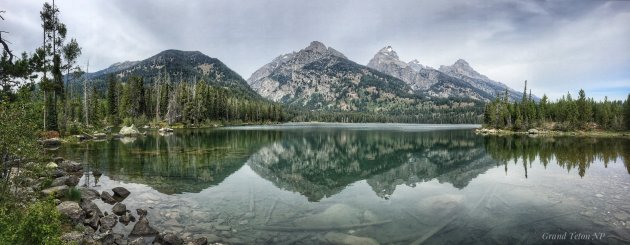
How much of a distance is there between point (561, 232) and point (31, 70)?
3691 cm

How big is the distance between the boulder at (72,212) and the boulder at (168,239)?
4.53 m

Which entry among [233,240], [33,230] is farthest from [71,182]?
[33,230]

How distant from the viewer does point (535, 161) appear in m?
45.7

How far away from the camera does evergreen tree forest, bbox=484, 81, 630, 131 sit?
125 meters

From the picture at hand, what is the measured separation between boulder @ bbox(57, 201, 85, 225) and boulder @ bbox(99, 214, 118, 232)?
3.07 ft

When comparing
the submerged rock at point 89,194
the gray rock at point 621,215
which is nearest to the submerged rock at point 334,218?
the submerged rock at point 89,194

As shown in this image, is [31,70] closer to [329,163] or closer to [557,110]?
[329,163]

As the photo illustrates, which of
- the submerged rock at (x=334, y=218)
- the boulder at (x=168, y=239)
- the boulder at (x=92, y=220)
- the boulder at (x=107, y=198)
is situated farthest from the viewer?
the boulder at (x=107, y=198)

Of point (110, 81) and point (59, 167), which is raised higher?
point (110, 81)

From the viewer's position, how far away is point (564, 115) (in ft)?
431

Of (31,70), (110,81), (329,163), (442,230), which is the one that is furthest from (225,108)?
(442,230)

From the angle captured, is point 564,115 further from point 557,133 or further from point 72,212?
point 72,212

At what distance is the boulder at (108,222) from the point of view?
1639cm

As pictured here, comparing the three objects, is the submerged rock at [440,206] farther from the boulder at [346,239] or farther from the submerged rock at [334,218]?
the boulder at [346,239]
